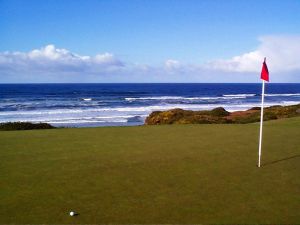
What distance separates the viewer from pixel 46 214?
5531 mm

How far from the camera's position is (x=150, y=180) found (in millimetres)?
7379

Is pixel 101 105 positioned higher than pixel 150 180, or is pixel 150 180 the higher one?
pixel 150 180

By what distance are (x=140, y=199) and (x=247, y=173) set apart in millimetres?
2690

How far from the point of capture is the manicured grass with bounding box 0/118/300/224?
557 centimetres

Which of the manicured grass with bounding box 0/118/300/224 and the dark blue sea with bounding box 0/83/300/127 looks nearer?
the manicured grass with bounding box 0/118/300/224

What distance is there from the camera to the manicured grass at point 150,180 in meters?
5.57

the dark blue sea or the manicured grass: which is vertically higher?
the manicured grass

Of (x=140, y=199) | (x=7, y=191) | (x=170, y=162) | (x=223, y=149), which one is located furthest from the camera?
(x=223, y=149)

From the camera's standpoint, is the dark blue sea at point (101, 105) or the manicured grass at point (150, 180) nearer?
the manicured grass at point (150, 180)

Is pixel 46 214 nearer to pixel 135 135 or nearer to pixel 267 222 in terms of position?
pixel 267 222

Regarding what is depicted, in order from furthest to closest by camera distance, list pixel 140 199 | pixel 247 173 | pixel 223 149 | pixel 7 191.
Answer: pixel 223 149, pixel 247 173, pixel 7 191, pixel 140 199

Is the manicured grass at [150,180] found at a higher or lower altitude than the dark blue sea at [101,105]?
higher

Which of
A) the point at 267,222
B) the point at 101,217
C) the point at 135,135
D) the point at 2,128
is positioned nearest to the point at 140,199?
the point at 101,217

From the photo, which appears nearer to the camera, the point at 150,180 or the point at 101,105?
the point at 150,180
